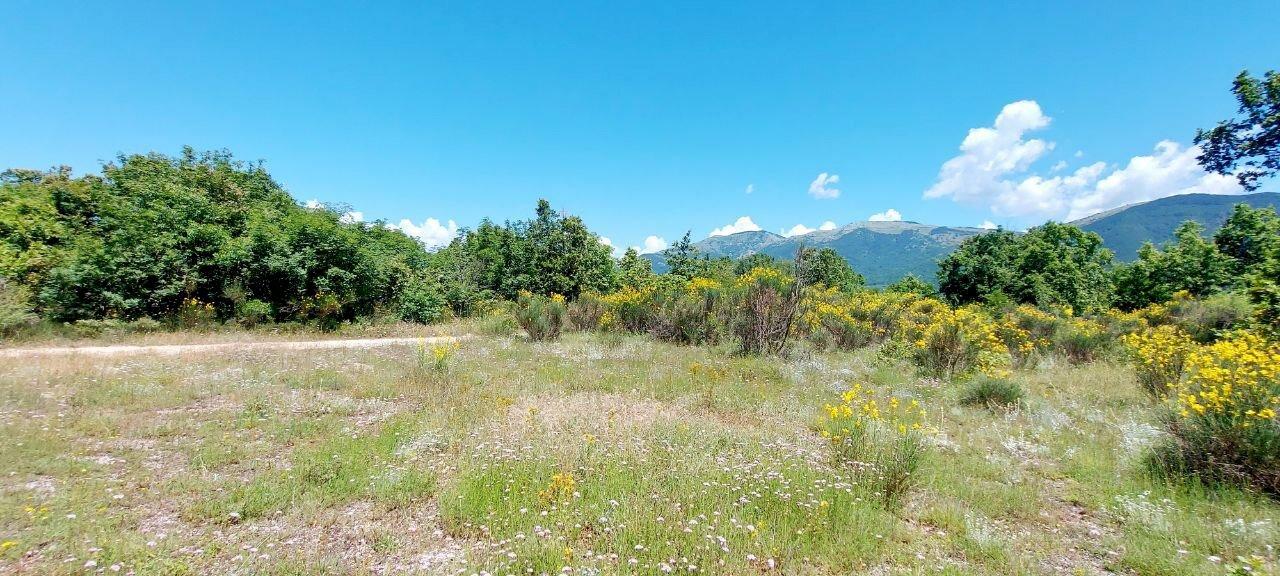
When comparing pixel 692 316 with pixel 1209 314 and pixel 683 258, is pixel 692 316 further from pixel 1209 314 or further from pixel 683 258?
pixel 683 258

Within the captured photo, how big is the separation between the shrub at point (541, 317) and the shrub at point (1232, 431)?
14004 mm

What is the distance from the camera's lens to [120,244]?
15.0 metres

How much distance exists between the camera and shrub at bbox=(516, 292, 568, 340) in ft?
51.9

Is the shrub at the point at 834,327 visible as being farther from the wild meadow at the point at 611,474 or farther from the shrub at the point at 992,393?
the shrub at the point at 992,393

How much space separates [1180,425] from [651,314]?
13.4 m

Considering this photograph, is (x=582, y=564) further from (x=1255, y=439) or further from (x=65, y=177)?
(x=65, y=177)

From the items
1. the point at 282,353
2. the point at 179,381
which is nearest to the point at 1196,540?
the point at 179,381

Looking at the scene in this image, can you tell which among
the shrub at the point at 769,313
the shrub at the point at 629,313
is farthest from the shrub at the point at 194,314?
the shrub at the point at 769,313

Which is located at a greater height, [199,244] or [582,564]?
[199,244]

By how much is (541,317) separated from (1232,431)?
575 inches

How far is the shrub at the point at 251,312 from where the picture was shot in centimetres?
1652

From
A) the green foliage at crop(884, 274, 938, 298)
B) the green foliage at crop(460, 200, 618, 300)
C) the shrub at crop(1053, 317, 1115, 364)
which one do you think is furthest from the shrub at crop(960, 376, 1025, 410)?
the green foliage at crop(884, 274, 938, 298)

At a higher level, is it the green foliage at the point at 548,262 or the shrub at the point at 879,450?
the green foliage at the point at 548,262

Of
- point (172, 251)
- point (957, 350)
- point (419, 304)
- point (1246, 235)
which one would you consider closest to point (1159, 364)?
point (957, 350)
